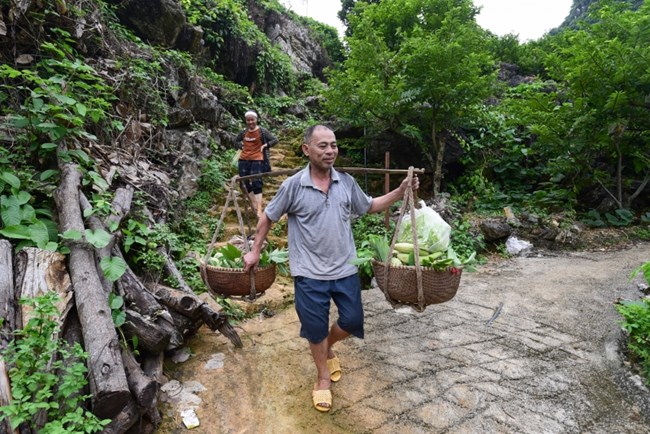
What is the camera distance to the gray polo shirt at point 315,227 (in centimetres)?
218

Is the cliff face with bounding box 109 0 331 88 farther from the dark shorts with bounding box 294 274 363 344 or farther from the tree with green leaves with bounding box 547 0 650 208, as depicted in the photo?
the tree with green leaves with bounding box 547 0 650 208

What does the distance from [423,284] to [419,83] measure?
17.2 feet

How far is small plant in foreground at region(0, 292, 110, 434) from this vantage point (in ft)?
4.90

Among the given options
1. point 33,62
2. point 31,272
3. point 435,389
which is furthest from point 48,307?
point 33,62

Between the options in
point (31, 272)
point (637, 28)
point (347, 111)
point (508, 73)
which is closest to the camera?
point (31, 272)

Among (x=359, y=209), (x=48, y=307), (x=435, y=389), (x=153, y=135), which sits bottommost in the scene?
(x=435, y=389)

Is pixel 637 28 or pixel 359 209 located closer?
pixel 359 209

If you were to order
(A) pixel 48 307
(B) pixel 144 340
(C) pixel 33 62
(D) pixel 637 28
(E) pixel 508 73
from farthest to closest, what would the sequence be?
(E) pixel 508 73, (D) pixel 637 28, (C) pixel 33 62, (B) pixel 144 340, (A) pixel 48 307

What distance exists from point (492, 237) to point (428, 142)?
9.09 feet

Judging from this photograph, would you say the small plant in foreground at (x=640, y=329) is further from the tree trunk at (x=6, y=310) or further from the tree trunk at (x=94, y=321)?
the tree trunk at (x=6, y=310)

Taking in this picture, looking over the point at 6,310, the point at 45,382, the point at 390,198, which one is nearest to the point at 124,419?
the point at 45,382

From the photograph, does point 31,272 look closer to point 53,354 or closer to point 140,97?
point 53,354

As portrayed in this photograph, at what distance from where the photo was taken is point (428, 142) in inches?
311

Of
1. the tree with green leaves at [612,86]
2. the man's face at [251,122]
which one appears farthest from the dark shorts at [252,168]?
the tree with green leaves at [612,86]
